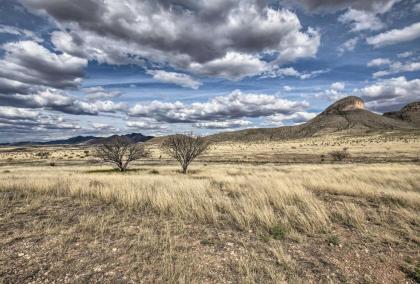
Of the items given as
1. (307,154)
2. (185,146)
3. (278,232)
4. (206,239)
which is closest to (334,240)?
(278,232)

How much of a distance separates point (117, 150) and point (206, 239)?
110 ft

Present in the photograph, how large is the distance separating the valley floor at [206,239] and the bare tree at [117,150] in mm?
27825

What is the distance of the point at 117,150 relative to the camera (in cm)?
3644

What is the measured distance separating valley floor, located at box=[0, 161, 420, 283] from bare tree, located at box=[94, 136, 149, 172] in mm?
27825

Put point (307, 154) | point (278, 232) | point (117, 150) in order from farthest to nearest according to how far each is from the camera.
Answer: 1. point (307, 154)
2. point (117, 150)
3. point (278, 232)

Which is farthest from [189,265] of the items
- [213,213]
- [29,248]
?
[29,248]

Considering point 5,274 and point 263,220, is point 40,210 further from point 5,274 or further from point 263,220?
point 263,220

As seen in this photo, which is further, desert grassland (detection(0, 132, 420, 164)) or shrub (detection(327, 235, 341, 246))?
desert grassland (detection(0, 132, 420, 164))

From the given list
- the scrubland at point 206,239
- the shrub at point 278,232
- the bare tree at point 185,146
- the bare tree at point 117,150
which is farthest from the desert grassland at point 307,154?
the shrub at point 278,232

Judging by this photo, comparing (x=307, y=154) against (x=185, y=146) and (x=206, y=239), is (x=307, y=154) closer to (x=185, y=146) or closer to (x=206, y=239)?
(x=185, y=146)

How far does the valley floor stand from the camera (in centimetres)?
409

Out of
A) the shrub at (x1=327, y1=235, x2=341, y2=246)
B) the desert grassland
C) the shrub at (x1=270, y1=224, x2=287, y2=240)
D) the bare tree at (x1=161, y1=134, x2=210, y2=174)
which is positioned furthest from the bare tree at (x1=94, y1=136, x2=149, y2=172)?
the shrub at (x1=327, y1=235, x2=341, y2=246)

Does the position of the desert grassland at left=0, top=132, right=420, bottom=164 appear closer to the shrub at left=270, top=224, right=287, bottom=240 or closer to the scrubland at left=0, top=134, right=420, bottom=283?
the scrubland at left=0, top=134, right=420, bottom=283

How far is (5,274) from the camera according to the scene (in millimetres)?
4047
